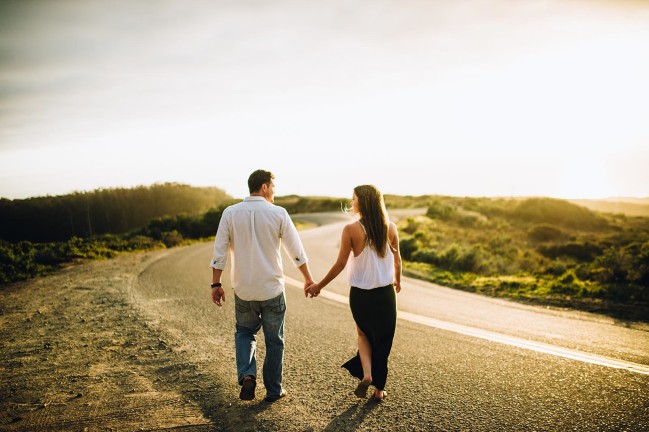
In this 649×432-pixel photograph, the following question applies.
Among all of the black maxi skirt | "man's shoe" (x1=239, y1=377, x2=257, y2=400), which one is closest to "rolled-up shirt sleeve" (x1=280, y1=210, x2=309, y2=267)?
the black maxi skirt

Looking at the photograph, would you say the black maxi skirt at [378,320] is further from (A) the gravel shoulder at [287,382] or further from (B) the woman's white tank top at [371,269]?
(A) the gravel shoulder at [287,382]

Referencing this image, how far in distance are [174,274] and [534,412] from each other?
9.39m

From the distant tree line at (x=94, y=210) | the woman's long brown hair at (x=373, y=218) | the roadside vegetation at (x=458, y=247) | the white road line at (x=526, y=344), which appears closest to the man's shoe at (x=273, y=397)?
the woman's long brown hair at (x=373, y=218)

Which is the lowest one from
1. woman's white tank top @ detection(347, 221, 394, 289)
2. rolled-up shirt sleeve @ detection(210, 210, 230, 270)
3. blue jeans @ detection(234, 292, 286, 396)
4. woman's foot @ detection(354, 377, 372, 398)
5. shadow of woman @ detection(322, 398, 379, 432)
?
shadow of woman @ detection(322, 398, 379, 432)

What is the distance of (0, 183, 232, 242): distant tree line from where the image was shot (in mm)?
15414

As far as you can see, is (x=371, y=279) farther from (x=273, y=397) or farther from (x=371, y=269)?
(x=273, y=397)

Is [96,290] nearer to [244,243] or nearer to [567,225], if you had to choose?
[244,243]

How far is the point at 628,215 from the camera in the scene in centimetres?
3903

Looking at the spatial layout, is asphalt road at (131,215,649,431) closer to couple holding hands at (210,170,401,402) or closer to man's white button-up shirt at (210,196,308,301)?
couple holding hands at (210,170,401,402)

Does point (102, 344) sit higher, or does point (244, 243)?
point (244, 243)

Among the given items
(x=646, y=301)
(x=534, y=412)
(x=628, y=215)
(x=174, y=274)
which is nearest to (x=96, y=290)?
(x=174, y=274)

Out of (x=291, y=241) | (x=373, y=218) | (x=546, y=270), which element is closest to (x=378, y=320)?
(x=373, y=218)

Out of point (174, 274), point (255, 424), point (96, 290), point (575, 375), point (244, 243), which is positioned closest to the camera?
point (255, 424)

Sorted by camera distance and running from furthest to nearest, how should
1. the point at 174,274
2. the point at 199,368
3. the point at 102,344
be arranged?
the point at 174,274
the point at 102,344
the point at 199,368
